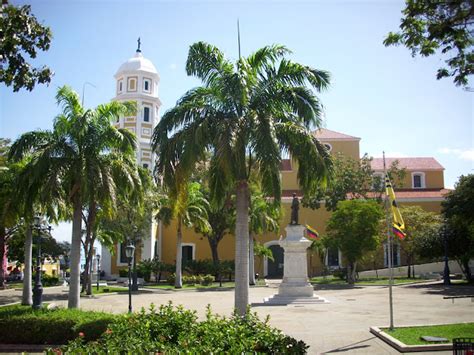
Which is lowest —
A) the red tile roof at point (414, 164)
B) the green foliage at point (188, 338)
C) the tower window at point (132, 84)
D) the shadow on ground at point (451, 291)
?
the shadow on ground at point (451, 291)

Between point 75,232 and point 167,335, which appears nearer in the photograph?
point 167,335

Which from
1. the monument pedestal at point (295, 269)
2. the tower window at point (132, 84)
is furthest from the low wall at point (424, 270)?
the tower window at point (132, 84)

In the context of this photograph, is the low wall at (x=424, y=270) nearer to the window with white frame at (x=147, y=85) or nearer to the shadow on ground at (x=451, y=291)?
the shadow on ground at (x=451, y=291)

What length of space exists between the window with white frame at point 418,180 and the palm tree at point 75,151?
1710 inches

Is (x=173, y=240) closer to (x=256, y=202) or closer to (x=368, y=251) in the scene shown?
(x=256, y=202)

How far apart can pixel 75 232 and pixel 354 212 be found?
2465cm

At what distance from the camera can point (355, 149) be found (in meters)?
53.3

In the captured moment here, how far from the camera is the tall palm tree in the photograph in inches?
509

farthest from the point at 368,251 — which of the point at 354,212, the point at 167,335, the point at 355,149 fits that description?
the point at 167,335

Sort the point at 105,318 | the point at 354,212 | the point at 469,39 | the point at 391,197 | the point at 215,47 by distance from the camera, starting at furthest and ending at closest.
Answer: the point at 354,212, the point at 391,197, the point at 215,47, the point at 105,318, the point at 469,39

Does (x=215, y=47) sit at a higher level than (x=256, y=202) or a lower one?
higher

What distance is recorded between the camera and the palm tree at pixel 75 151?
15586mm

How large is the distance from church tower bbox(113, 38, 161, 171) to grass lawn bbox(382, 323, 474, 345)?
36706 millimetres

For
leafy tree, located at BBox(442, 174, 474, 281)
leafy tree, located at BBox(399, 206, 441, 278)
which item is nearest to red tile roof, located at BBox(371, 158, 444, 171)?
leafy tree, located at BBox(399, 206, 441, 278)
